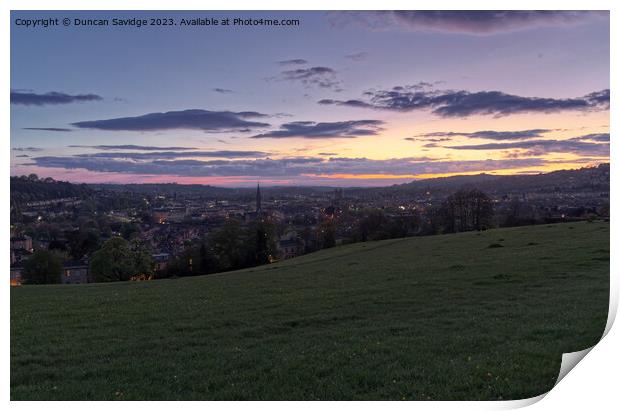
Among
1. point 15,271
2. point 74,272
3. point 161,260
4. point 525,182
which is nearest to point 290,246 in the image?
point 161,260

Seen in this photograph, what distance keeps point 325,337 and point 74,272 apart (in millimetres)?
36894

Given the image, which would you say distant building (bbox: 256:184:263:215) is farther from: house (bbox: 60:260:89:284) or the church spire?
house (bbox: 60:260:89:284)

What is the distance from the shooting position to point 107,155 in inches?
871

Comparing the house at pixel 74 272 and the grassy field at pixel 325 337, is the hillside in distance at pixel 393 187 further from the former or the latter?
the house at pixel 74 272

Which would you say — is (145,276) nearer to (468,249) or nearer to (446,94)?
(468,249)

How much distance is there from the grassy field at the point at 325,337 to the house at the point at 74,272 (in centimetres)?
2008

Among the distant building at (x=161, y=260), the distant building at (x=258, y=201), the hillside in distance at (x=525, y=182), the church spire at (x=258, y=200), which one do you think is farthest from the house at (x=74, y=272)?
the hillside in distance at (x=525, y=182)

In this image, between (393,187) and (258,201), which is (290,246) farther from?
(258,201)

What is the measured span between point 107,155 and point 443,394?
19334 mm

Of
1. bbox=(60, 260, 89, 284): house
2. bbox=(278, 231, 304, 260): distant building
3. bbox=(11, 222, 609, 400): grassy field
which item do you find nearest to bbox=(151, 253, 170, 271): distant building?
bbox=(60, 260, 89, 284): house

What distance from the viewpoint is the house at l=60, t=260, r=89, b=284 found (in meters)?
39.6

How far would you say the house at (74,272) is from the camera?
130ft

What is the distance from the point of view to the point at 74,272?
135 ft
